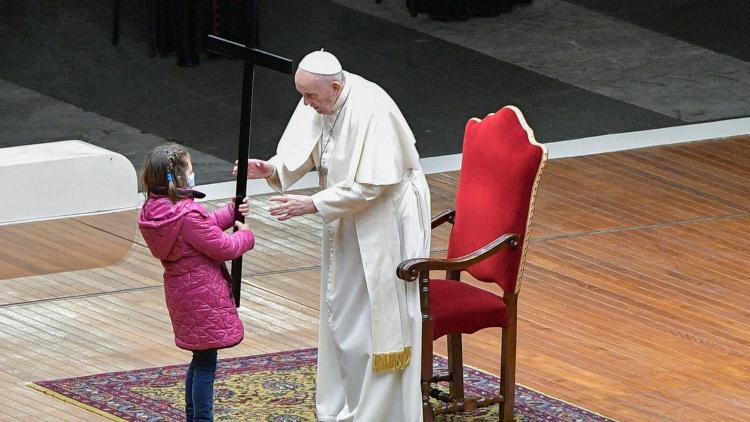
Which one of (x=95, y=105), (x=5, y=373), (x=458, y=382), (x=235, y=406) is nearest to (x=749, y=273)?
(x=458, y=382)

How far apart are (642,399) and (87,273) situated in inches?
120

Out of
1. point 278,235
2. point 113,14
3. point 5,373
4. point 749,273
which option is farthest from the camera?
point 113,14

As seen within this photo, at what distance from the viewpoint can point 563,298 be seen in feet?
26.2

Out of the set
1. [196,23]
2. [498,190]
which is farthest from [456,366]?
[196,23]

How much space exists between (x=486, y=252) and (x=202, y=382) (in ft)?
3.56

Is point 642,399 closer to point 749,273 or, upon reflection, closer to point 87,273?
point 749,273

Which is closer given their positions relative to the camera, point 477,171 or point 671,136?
point 477,171

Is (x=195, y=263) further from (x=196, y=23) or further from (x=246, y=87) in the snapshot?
(x=196, y=23)

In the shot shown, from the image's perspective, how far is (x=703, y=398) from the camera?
21.9 ft

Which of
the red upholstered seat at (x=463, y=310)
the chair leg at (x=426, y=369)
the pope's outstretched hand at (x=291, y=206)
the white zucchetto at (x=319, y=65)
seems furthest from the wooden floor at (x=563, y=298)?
the white zucchetto at (x=319, y=65)

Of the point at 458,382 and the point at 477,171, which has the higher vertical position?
the point at 477,171

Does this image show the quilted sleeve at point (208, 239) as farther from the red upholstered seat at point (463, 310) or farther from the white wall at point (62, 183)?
the white wall at point (62, 183)

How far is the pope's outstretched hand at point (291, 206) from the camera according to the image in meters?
5.71

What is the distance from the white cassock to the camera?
5.87m
